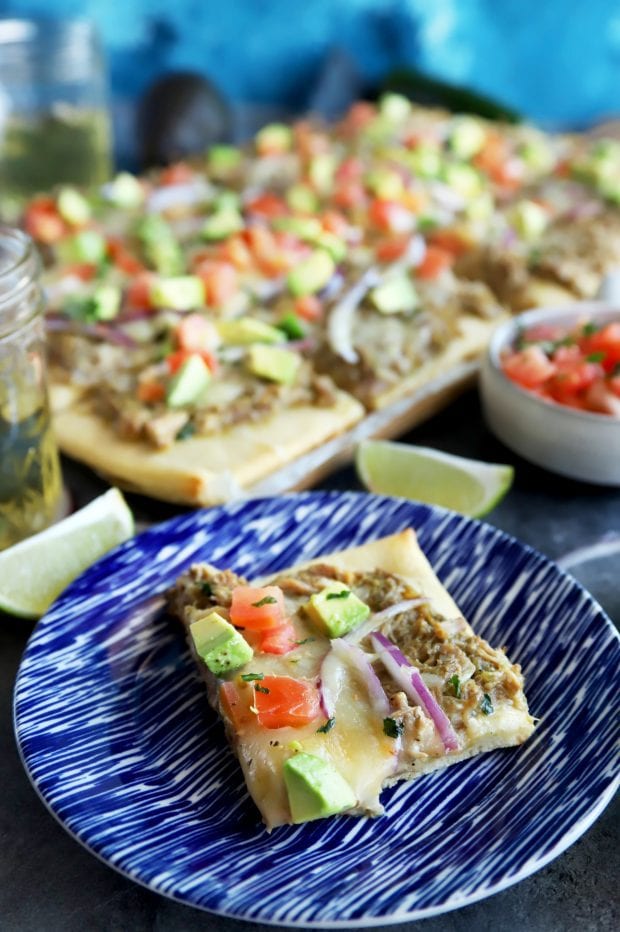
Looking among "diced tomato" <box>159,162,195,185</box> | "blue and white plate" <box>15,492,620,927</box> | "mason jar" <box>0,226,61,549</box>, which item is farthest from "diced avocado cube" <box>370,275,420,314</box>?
"diced tomato" <box>159,162,195,185</box>

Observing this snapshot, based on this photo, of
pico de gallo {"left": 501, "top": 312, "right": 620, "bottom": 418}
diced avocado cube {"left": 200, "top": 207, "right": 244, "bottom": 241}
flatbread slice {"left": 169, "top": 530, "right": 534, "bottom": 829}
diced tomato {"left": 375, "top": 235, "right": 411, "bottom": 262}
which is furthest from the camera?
diced avocado cube {"left": 200, "top": 207, "right": 244, "bottom": 241}

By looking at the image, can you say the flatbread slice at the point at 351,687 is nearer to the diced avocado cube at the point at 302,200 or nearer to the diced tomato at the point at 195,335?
the diced tomato at the point at 195,335

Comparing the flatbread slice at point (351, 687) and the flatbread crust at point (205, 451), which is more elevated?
the flatbread slice at point (351, 687)

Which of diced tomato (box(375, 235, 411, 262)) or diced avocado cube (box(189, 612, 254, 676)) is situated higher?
diced tomato (box(375, 235, 411, 262))

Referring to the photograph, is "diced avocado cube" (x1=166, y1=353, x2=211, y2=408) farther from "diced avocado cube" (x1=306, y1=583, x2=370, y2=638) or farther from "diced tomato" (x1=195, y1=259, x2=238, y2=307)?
"diced avocado cube" (x1=306, y1=583, x2=370, y2=638)

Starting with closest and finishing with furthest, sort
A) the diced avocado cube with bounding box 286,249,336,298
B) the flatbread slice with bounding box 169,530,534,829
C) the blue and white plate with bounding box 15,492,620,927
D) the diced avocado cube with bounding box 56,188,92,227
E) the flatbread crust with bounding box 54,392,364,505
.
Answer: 1. the blue and white plate with bounding box 15,492,620,927
2. the flatbread slice with bounding box 169,530,534,829
3. the flatbread crust with bounding box 54,392,364,505
4. the diced avocado cube with bounding box 286,249,336,298
5. the diced avocado cube with bounding box 56,188,92,227

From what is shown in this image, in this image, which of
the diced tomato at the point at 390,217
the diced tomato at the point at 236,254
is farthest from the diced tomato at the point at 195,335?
the diced tomato at the point at 390,217

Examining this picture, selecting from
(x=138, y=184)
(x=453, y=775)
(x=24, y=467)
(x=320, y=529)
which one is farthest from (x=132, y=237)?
(x=453, y=775)
